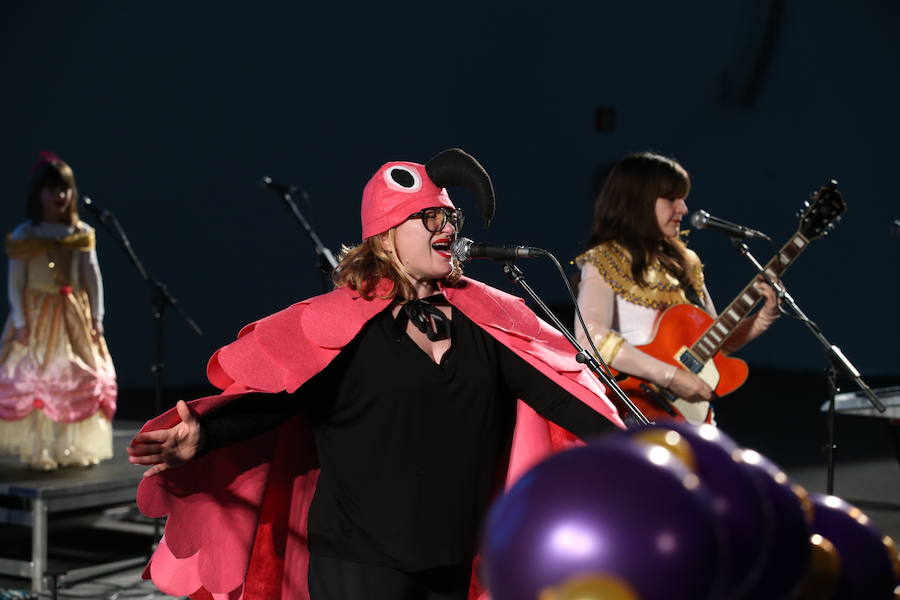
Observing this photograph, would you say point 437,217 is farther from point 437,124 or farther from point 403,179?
point 437,124

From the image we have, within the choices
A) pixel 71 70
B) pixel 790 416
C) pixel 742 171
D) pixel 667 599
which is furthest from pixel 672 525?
pixel 742 171

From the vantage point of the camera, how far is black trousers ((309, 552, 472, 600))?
2.27 m

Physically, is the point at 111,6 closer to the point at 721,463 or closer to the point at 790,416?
the point at 790,416

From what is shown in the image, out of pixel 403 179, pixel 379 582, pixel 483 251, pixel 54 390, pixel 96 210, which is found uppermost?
pixel 403 179

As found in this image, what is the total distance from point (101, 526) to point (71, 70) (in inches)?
209

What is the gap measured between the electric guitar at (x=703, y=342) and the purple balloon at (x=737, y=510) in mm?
2689

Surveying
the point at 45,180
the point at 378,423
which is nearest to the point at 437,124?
the point at 45,180

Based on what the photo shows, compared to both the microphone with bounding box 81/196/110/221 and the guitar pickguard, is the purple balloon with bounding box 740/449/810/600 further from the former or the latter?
the microphone with bounding box 81/196/110/221

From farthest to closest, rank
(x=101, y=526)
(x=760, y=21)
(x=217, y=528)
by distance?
1. (x=760, y=21)
2. (x=101, y=526)
3. (x=217, y=528)

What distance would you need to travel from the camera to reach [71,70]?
9930 millimetres

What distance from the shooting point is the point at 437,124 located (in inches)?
468

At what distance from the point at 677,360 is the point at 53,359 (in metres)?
3.68

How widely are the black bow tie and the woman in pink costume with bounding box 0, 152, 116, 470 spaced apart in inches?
151

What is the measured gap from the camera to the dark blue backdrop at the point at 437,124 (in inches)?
401
